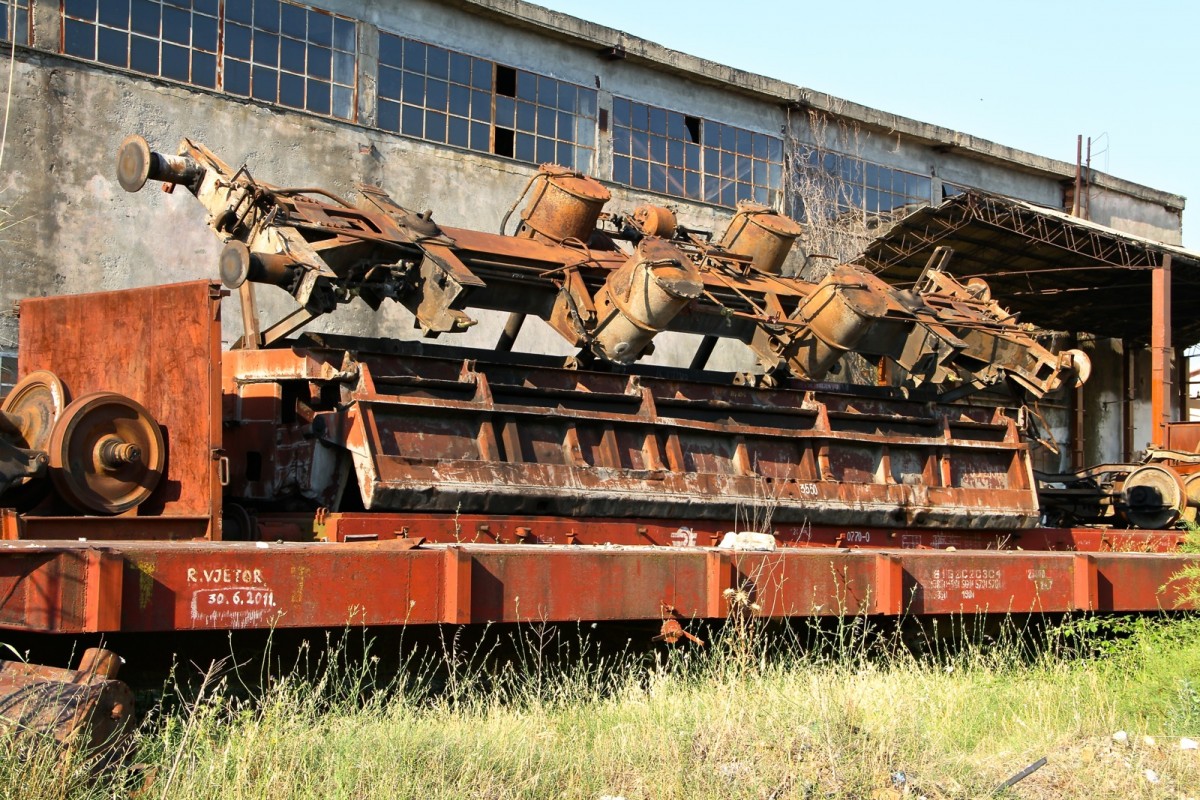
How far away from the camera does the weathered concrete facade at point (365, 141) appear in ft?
47.1

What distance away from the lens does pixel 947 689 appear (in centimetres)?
745

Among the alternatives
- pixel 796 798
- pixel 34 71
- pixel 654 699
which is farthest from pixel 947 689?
pixel 34 71

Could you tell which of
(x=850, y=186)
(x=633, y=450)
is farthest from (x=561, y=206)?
(x=850, y=186)

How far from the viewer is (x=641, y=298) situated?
906 cm

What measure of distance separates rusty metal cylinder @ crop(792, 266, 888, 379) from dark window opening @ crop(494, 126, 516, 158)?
378 inches

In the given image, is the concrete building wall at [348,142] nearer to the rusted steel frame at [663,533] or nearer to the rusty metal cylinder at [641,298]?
the rusty metal cylinder at [641,298]

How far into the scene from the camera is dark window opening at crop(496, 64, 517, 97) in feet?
62.5

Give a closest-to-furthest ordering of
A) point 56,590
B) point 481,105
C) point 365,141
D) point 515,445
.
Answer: point 56,590, point 515,445, point 365,141, point 481,105

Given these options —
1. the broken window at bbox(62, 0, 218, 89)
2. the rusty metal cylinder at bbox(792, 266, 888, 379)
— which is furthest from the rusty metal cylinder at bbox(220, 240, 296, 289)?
the broken window at bbox(62, 0, 218, 89)

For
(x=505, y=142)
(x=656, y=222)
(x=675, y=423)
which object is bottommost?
(x=675, y=423)

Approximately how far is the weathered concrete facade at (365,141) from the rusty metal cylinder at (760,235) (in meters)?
7.24

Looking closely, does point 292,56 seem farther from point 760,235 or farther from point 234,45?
point 760,235

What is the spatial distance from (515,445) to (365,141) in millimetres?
10174

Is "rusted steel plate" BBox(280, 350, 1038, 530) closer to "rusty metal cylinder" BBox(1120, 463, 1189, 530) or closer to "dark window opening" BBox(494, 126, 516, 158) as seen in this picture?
"rusty metal cylinder" BBox(1120, 463, 1189, 530)
